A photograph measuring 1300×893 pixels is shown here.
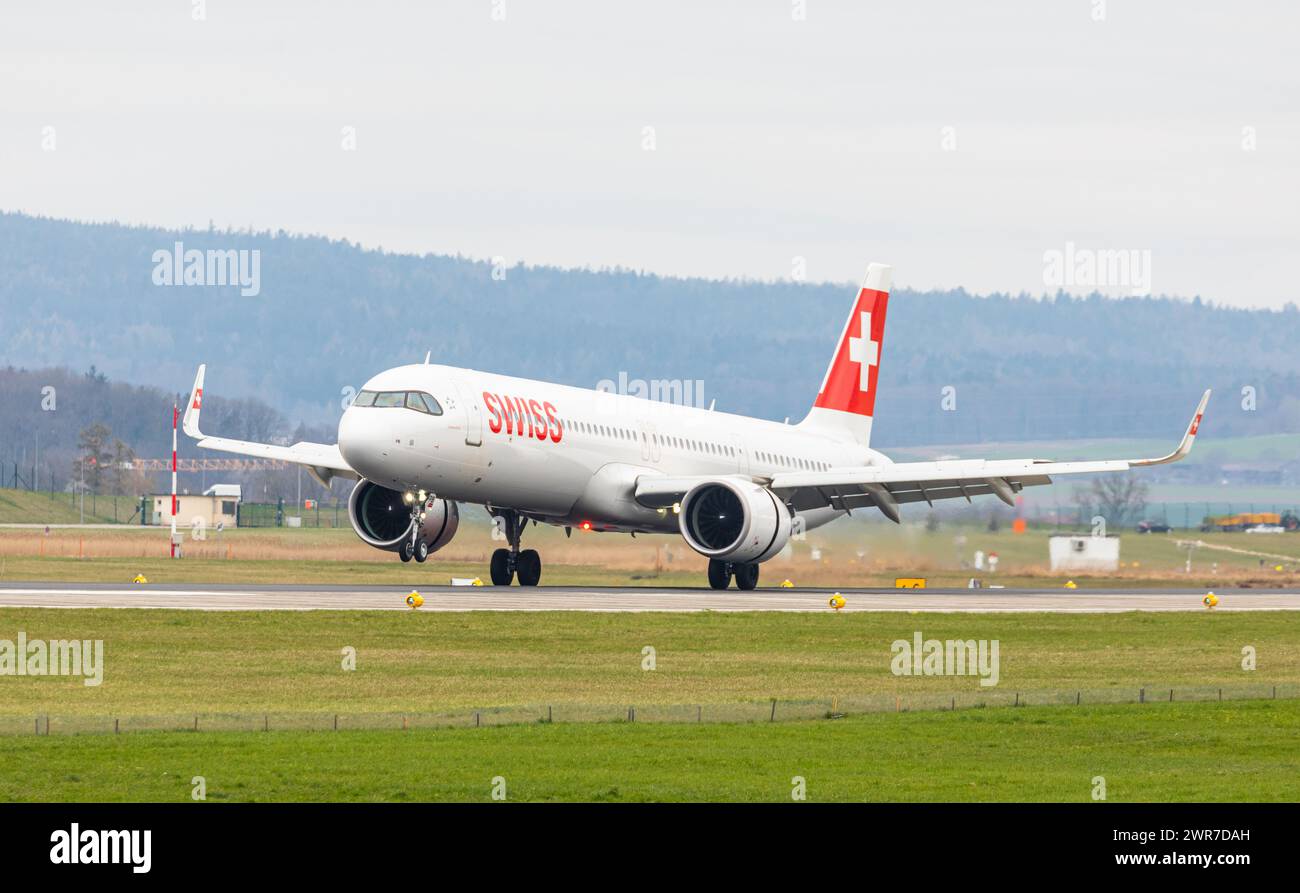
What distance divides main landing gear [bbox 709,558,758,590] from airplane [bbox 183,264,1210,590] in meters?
0.04

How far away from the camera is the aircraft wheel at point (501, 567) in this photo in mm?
53594

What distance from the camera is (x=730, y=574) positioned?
53.9 metres

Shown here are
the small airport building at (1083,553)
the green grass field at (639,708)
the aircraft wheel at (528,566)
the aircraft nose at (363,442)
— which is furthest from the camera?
the small airport building at (1083,553)

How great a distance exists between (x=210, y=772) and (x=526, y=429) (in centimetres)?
2935

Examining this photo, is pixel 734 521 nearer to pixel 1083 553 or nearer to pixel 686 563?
pixel 686 563

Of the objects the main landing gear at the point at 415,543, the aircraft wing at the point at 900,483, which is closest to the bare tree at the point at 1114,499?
the aircraft wing at the point at 900,483

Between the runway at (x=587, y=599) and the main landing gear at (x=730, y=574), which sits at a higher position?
the main landing gear at (x=730, y=574)

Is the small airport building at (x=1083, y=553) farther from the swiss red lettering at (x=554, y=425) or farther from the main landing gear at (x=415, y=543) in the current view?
the main landing gear at (x=415, y=543)

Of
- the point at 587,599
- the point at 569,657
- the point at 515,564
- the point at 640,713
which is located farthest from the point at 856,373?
the point at 640,713

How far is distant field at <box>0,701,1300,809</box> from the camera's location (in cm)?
1902

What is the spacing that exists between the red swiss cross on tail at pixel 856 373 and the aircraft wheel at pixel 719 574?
12309 millimetres

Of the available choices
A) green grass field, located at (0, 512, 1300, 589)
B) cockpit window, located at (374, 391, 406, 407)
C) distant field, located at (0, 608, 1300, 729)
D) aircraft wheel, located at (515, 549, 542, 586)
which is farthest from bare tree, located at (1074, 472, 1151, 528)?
cockpit window, located at (374, 391, 406, 407)

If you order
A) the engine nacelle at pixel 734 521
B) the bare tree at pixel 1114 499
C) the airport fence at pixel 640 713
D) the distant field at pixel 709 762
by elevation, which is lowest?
the distant field at pixel 709 762
